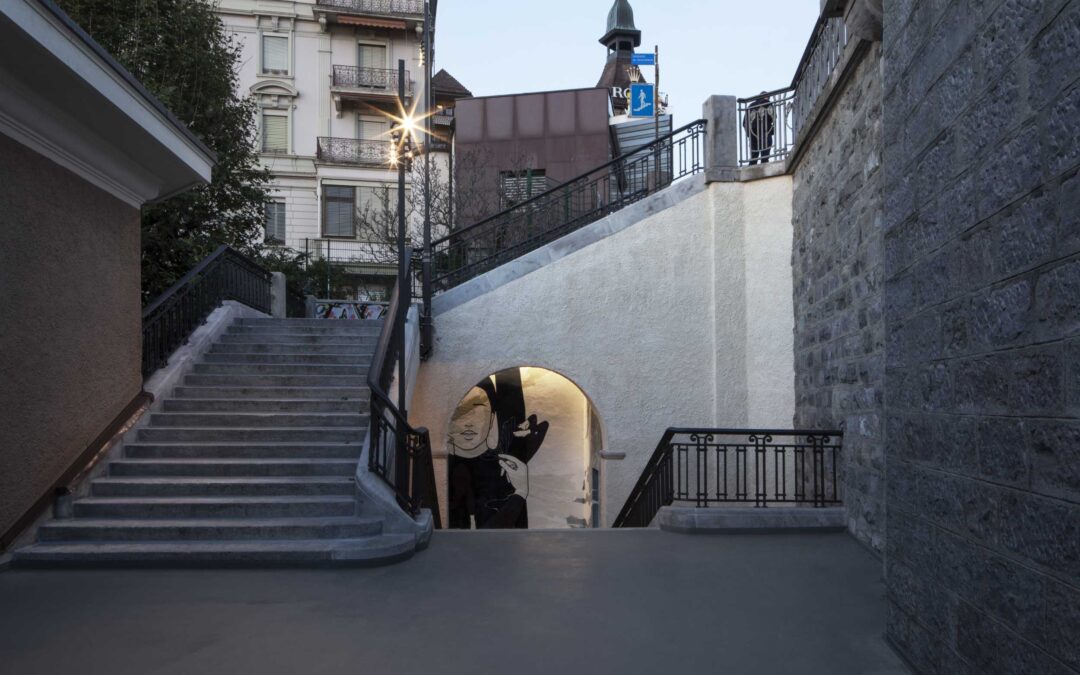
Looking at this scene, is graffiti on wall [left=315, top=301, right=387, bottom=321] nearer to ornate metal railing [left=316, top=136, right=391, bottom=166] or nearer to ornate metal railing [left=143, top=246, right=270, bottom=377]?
ornate metal railing [left=143, top=246, right=270, bottom=377]

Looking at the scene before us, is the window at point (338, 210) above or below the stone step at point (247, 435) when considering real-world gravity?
above

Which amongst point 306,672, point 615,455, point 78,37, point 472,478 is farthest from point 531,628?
point 472,478

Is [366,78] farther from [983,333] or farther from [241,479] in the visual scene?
[983,333]

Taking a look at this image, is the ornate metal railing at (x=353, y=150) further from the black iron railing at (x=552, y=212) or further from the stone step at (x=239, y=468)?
the stone step at (x=239, y=468)

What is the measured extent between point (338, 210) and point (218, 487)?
925 inches

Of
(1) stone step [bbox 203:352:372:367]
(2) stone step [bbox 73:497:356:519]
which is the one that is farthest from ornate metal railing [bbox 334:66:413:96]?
(2) stone step [bbox 73:497:356:519]

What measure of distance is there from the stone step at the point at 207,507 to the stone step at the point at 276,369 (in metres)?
2.70

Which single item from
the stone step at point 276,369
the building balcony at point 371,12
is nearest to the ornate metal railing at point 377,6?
the building balcony at point 371,12

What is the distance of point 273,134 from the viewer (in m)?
29.5

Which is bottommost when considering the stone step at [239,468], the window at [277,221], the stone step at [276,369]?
the stone step at [239,468]

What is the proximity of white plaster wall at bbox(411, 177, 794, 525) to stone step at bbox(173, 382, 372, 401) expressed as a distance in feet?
7.99

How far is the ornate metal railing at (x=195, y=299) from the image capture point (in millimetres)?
8591

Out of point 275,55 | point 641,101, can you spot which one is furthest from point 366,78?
point 641,101

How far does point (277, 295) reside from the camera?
43.5 feet
